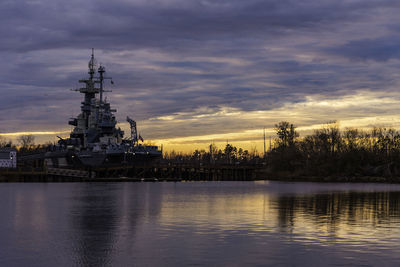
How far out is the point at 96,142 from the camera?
137125 millimetres

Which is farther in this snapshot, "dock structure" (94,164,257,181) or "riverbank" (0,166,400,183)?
"dock structure" (94,164,257,181)

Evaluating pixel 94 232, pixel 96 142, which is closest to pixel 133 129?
pixel 96 142

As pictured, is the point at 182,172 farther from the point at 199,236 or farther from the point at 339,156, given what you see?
the point at 199,236

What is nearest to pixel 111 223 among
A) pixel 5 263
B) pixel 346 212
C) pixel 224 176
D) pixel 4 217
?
pixel 4 217

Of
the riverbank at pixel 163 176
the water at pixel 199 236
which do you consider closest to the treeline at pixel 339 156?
the riverbank at pixel 163 176

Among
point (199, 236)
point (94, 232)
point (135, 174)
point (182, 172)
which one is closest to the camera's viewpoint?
point (199, 236)

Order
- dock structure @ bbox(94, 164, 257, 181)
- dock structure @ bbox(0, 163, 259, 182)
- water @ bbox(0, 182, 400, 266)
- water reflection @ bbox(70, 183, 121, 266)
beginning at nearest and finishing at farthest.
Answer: water @ bbox(0, 182, 400, 266), water reflection @ bbox(70, 183, 121, 266), dock structure @ bbox(0, 163, 259, 182), dock structure @ bbox(94, 164, 257, 181)

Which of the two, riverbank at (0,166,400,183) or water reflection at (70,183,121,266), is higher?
riverbank at (0,166,400,183)

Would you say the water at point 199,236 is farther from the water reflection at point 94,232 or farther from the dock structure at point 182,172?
the dock structure at point 182,172

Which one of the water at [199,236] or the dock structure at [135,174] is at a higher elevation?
the dock structure at [135,174]

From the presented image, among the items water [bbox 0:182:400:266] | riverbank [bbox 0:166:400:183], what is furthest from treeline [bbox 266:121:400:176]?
water [bbox 0:182:400:266]

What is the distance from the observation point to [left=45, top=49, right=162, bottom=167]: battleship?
428 ft

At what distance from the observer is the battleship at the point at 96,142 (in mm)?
130375

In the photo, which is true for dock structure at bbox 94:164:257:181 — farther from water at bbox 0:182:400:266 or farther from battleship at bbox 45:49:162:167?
water at bbox 0:182:400:266
